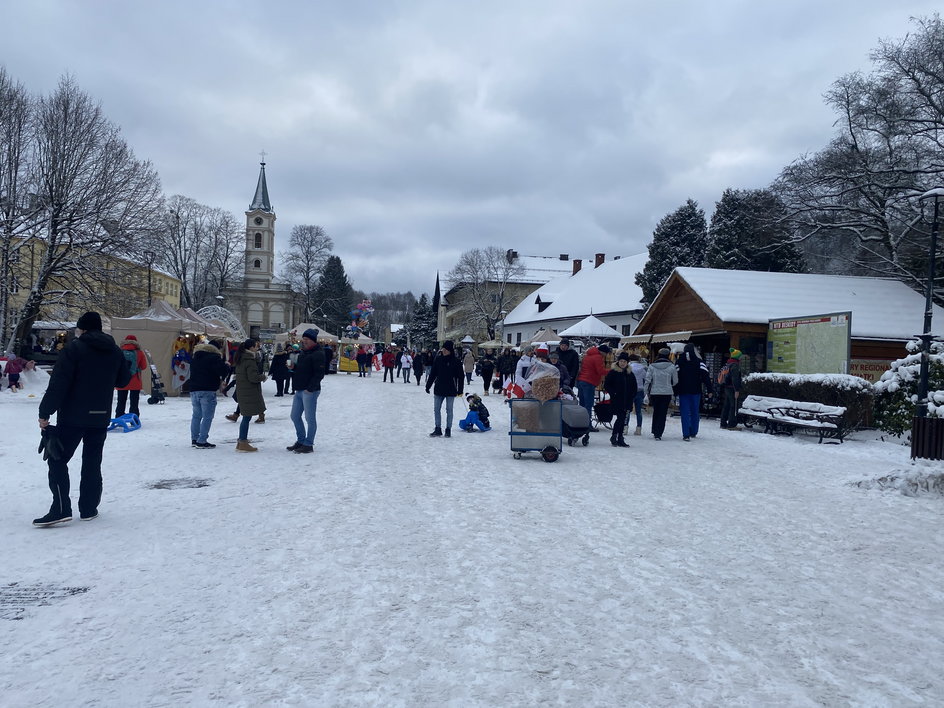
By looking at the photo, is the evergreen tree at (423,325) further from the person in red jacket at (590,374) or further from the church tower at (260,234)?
the person in red jacket at (590,374)

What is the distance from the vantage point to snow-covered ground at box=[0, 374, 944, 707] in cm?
351

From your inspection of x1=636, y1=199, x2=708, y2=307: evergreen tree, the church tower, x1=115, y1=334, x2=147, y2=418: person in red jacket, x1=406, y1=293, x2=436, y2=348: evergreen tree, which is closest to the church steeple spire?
the church tower

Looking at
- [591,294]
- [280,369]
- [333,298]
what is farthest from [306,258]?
[280,369]

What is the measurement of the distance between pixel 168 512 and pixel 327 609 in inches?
A: 127

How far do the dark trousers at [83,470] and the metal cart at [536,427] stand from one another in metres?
5.96

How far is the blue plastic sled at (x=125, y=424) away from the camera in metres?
12.8

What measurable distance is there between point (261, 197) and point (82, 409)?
91.6m

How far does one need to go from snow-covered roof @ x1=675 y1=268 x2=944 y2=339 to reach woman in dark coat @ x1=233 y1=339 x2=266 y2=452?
42.2 ft

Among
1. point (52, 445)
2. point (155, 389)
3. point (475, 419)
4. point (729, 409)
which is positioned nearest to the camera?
point (52, 445)

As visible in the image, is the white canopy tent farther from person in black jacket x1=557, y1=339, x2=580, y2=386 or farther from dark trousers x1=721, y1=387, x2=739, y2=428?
person in black jacket x1=557, y1=339, x2=580, y2=386

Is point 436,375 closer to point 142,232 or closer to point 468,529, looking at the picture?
point 468,529

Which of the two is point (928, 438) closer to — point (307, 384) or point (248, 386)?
point (307, 384)

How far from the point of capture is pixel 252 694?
10.9ft

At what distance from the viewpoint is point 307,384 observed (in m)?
10.8
